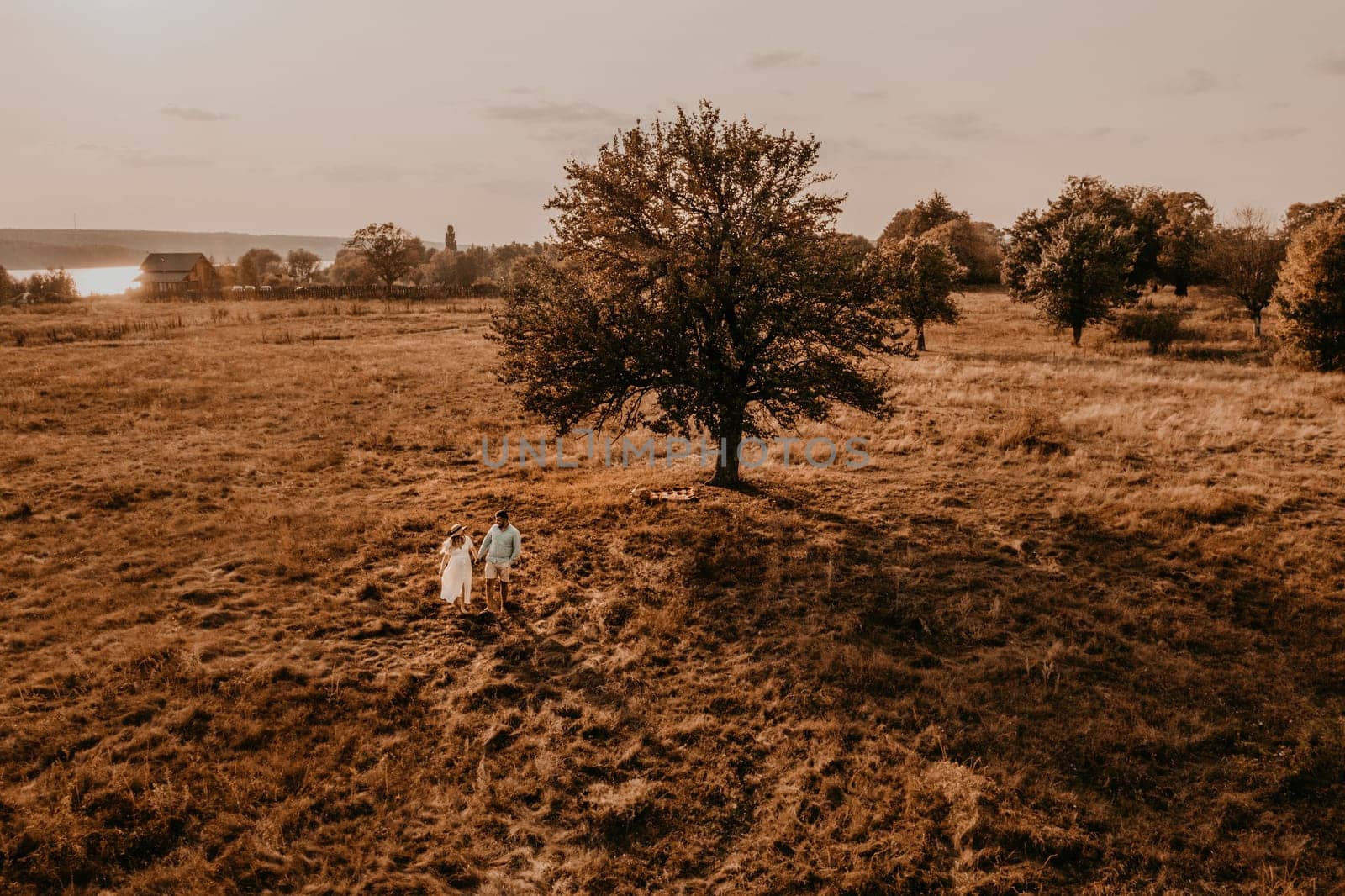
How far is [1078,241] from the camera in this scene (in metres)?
40.3

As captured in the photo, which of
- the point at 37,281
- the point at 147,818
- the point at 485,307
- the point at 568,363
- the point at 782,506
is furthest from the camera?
the point at 37,281

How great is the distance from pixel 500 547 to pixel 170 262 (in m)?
118

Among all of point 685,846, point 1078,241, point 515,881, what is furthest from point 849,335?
point 1078,241

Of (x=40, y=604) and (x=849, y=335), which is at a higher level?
(x=849, y=335)

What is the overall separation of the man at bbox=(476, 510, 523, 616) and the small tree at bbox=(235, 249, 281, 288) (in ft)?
311

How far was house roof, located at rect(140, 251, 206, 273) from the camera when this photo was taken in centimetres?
9794

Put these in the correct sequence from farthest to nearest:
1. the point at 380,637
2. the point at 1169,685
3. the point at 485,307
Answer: the point at 485,307, the point at 380,637, the point at 1169,685

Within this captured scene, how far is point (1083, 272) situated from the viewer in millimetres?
39812

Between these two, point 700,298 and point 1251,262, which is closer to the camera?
point 700,298

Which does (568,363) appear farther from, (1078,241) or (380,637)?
(1078,241)

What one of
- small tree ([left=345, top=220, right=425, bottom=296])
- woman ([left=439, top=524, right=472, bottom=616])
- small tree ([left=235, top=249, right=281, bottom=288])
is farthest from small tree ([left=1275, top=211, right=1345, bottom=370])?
small tree ([left=235, top=249, right=281, bottom=288])

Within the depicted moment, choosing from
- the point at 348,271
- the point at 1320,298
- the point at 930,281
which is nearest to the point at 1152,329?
the point at 1320,298

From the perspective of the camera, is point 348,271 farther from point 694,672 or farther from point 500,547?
point 694,672

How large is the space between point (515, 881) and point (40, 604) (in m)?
11.6
